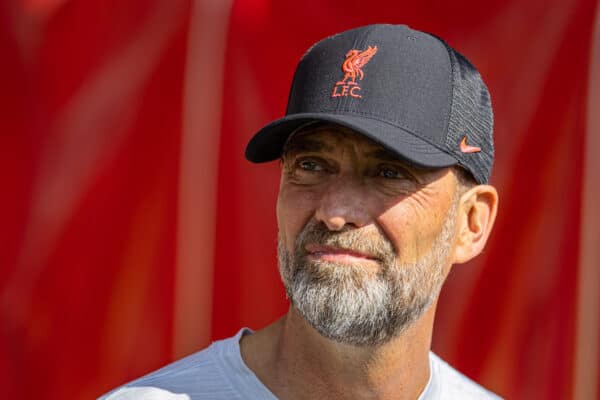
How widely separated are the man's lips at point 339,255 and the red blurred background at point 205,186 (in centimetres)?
99

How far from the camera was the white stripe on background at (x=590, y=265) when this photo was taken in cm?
288

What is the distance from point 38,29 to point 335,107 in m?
1.26

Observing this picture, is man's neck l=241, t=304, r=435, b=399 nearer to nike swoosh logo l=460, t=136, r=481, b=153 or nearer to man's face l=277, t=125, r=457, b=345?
man's face l=277, t=125, r=457, b=345

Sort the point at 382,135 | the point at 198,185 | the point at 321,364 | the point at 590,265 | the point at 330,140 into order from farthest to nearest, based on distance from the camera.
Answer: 1. the point at 590,265
2. the point at 198,185
3. the point at 321,364
4. the point at 330,140
5. the point at 382,135

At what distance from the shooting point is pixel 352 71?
1.88 m

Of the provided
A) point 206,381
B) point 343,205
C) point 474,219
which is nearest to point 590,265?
point 474,219

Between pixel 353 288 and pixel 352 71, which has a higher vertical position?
pixel 352 71

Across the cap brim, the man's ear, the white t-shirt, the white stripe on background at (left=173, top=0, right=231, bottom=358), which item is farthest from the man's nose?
the white stripe on background at (left=173, top=0, right=231, bottom=358)

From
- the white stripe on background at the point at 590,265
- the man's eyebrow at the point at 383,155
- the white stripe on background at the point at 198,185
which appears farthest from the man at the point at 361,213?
the white stripe on background at the point at 590,265

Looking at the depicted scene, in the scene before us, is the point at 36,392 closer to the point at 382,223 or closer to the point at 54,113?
the point at 54,113

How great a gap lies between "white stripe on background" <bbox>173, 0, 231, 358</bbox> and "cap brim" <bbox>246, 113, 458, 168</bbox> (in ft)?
2.71

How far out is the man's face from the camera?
1792 mm

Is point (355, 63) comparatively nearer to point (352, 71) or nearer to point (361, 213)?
point (352, 71)

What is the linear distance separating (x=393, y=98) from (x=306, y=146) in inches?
9.3
